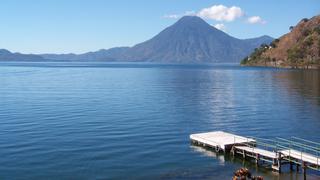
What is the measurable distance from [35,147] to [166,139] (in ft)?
56.8

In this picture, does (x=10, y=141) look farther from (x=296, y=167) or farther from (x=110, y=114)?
(x=296, y=167)

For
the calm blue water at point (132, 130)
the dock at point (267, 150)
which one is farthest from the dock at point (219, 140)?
the calm blue water at point (132, 130)

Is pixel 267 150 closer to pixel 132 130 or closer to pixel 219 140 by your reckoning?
pixel 219 140

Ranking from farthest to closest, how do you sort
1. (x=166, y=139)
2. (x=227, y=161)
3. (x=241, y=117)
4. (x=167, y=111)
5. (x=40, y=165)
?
(x=167, y=111), (x=241, y=117), (x=166, y=139), (x=227, y=161), (x=40, y=165)

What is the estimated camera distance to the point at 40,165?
164ft

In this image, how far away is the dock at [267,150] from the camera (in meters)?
49.0

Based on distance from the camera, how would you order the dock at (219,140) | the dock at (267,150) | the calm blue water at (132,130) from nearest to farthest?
the dock at (267,150) < the calm blue water at (132,130) < the dock at (219,140)

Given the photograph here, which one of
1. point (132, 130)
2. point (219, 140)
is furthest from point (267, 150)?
point (132, 130)

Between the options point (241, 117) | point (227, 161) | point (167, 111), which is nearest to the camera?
point (227, 161)

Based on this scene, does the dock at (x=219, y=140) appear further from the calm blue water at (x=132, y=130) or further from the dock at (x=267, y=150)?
the calm blue water at (x=132, y=130)

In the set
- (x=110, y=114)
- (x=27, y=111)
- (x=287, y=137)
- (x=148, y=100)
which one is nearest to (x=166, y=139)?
(x=287, y=137)

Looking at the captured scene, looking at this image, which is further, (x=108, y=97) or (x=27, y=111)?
(x=108, y=97)

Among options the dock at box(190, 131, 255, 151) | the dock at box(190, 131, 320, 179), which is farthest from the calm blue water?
the dock at box(190, 131, 255, 151)

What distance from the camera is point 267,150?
57781 millimetres
